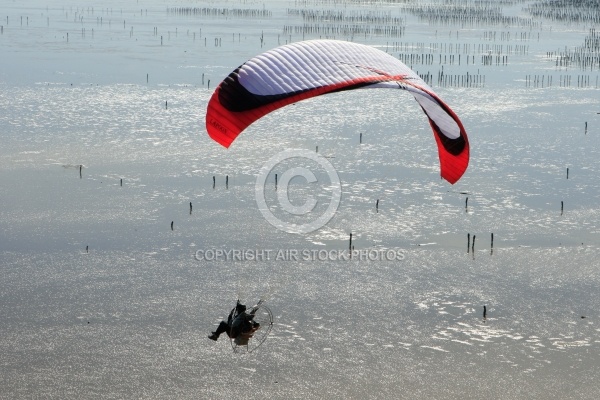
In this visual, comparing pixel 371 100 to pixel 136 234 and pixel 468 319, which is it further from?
pixel 468 319

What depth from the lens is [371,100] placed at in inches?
1714

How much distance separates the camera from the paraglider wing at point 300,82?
51.6 ft

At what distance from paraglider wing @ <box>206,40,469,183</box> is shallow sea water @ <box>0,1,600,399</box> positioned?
3919 mm

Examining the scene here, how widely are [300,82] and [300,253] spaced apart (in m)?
7.67

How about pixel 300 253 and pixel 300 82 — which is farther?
pixel 300 253

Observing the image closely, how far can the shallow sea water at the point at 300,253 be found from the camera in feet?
56.1

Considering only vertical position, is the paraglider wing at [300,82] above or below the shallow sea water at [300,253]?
above

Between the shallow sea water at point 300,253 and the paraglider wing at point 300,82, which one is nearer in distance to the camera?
the paraglider wing at point 300,82

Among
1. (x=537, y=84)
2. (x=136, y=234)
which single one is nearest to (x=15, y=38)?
(x=537, y=84)

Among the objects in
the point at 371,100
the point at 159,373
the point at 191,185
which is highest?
the point at 371,100

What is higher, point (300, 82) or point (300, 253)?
point (300, 82)

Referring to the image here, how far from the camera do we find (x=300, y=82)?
629 inches

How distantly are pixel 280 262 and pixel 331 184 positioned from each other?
22.0ft

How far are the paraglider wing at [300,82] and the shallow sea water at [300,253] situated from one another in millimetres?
3919
